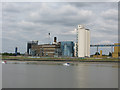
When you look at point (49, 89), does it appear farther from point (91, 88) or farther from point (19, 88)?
point (91, 88)

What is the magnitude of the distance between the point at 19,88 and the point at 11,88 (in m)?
1.52

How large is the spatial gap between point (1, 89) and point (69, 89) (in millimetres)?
12945

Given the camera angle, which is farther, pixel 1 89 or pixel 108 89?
pixel 108 89

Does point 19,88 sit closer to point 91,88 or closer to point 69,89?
point 69,89

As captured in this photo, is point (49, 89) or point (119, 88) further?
point (119, 88)

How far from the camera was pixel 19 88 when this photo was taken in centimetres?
4009

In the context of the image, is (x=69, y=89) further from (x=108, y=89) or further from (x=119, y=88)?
(x=119, y=88)

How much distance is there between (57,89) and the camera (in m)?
39.7

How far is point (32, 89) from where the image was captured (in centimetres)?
3925

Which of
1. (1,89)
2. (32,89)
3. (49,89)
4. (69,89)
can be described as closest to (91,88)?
(69,89)

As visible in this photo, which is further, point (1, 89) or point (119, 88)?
point (119, 88)

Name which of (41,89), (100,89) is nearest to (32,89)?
(41,89)

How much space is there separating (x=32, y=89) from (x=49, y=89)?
325cm

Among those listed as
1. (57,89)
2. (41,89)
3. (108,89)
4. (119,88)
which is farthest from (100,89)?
(41,89)
